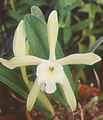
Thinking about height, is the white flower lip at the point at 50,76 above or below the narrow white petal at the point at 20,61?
below

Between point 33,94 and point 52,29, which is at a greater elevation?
point 52,29

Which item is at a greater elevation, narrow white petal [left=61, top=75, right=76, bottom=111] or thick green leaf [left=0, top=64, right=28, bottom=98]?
thick green leaf [left=0, top=64, right=28, bottom=98]

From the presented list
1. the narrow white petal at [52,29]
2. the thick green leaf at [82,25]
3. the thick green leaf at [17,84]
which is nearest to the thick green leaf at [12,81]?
the thick green leaf at [17,84]

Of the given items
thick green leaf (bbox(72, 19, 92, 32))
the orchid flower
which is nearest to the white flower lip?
the orchid flower

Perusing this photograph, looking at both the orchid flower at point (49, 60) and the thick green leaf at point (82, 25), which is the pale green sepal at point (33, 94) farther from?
the thick green leaf at point (82, 25)

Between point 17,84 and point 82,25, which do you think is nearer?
point 17,84

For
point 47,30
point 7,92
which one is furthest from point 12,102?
→ point 47,30

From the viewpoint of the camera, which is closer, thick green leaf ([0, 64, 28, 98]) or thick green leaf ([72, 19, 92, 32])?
thick green leaf ([0, 64, 28, 98])

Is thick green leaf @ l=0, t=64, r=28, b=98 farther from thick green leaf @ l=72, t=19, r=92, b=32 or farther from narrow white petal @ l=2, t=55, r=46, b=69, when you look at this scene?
thick green leaf @ l=72, t=19, r=92, b=32

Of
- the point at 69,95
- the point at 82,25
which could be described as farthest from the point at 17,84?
the point at 82,25

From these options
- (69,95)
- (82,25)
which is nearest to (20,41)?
(69,95)

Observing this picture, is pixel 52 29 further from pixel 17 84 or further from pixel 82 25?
pixel 82 25
